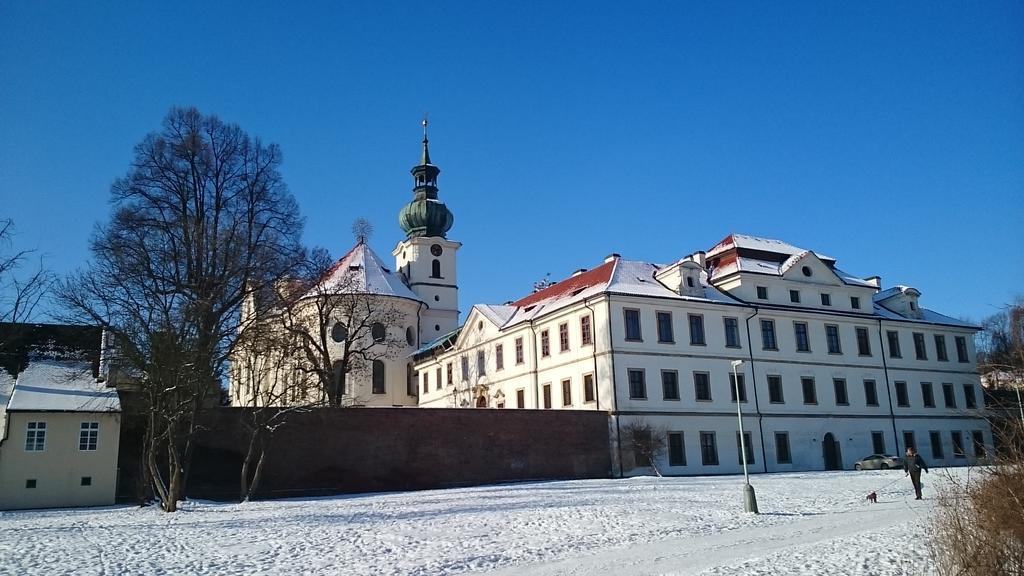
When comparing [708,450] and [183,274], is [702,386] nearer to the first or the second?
[708,450]

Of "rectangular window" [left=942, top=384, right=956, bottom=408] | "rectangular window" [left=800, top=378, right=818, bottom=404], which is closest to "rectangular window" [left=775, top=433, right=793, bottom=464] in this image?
"rectangular window" [left=800, top=378, right=818, bottom=404]

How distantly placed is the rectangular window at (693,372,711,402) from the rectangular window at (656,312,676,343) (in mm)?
2354

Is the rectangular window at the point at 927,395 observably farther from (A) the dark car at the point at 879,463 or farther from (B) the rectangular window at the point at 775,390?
(B) the rectangular window at the point at 775,390

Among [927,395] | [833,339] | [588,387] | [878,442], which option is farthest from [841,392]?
[588,387]

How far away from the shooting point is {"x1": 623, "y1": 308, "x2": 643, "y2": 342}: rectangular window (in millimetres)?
42188

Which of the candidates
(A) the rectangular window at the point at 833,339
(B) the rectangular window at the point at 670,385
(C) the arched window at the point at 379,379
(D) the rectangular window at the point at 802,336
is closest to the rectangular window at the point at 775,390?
(D) the rectangular window at the point at 802,336

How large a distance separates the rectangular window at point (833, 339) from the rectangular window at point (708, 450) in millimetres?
10794

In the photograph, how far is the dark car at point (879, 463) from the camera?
1709 inches

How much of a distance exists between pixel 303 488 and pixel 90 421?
26.8 ft

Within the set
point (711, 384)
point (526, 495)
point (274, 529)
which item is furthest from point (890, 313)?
point (274, 529)

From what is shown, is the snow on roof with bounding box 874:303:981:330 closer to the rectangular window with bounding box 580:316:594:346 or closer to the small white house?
the rectangular window with bounding box 580:316:594:346

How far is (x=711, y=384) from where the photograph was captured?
44.0m

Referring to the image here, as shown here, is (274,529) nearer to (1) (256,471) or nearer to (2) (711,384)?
(1) (256,471)

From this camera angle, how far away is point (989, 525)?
1040cm
